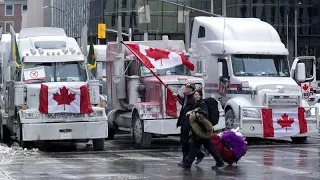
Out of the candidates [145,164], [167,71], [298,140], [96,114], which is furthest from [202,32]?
[145,164]

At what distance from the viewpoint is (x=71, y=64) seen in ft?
73.6

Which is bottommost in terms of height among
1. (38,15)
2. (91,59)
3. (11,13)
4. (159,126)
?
(159,126)

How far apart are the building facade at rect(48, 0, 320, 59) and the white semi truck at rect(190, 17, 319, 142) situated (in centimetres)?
4960

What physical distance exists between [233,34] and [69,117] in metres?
6.59

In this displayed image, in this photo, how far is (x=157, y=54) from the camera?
2309 centimetres

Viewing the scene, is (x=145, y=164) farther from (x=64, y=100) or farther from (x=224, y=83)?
(x=224, y=83)

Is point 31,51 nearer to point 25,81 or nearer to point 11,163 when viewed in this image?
point 25,81

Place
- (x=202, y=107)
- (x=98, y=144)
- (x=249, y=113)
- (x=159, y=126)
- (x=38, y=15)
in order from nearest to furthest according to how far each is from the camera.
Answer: (x=202, y=107)
(x=98, y=144)
(x=159, y=126)
(x=249, y=113)
(x=38, y=15)

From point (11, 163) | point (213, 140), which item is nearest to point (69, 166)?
point (11, 163)

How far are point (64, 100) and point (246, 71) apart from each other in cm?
614

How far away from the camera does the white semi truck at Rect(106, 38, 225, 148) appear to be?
71.9ft

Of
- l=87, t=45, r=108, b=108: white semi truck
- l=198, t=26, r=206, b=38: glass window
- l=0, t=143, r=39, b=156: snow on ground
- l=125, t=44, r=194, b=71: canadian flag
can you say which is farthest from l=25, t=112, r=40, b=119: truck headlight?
l=198, t=26, r=206, b=38: glass window

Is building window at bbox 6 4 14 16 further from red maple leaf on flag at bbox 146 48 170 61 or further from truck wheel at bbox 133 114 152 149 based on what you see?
truck wheel at bbox 133 114 152 149

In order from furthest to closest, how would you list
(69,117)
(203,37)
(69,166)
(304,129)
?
(203,37) < (304,129) < (69,117) < (69,166)
